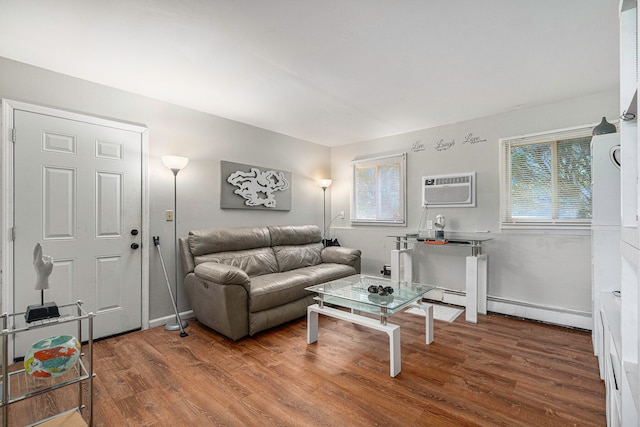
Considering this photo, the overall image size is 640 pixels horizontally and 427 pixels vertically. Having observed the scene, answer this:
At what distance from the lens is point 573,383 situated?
2031 millimetres

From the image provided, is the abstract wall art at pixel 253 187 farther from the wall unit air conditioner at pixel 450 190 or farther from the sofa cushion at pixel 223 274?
the wall unit air conditioner at pixel 450 190

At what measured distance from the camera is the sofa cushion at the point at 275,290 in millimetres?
2791

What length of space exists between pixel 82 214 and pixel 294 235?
2317mm

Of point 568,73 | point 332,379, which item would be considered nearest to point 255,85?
point 332,379

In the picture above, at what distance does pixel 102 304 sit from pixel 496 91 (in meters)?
4.17

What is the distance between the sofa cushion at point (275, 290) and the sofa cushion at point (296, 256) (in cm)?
45

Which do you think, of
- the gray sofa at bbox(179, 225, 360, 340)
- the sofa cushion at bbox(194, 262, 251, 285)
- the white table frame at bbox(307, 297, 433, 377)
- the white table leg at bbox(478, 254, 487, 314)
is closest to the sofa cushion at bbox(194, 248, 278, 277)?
the gray sofa at bbox(179, 225, 360, 340)

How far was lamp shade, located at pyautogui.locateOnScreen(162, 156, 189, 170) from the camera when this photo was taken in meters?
3.02

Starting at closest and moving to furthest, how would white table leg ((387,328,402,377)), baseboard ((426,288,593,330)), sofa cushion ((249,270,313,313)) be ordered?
white table leg ((387,328,402,377))
sofa cushion ((249,270,313,313))
baseboard ((426,288,593,330))

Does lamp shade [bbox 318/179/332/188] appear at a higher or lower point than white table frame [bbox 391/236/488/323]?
higher

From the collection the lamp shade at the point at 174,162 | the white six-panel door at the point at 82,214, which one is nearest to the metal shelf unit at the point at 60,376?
the white six-panel door at the point at 82,214

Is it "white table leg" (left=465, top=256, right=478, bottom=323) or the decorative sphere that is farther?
"white table leg" (left=465, top=256, right=478, bottom=323)

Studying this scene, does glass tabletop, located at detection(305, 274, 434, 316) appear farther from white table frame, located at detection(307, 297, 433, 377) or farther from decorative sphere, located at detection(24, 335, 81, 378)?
decorative sphere, located at detection(24, 335, 81, 378)

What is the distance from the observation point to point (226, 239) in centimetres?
341
